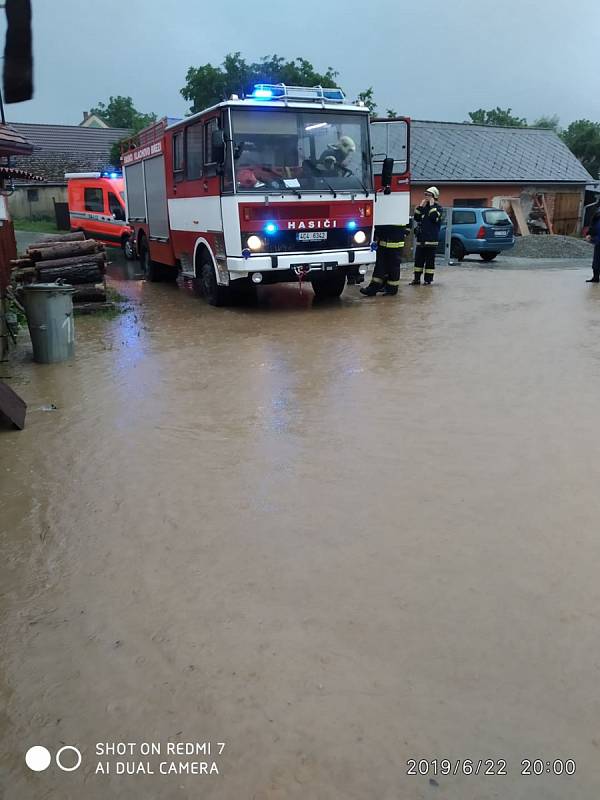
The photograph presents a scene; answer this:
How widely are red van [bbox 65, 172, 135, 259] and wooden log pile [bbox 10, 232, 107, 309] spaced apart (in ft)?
23.6

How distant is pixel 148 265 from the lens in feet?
46.6

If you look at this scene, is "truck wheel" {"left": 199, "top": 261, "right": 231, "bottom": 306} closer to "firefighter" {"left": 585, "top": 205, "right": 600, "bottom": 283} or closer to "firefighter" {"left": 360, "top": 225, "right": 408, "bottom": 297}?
"firefighter" {"left": 360, "top": 225, "right": 408, "bottom": 297}

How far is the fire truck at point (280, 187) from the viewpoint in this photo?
29.5 ft

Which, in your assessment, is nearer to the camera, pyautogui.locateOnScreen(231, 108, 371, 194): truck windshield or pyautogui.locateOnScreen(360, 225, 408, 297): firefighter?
pyautogui.locateOnScreen(231, 108, 371, 194): truck windshield

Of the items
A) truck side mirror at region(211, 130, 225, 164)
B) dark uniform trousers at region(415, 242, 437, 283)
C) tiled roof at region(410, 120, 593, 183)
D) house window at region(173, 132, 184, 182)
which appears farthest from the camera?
tiled roof at region(410, 120, 593, 183)

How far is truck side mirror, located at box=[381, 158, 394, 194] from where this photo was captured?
10055 mm

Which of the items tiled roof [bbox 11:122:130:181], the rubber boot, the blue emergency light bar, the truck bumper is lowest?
the rubber boot

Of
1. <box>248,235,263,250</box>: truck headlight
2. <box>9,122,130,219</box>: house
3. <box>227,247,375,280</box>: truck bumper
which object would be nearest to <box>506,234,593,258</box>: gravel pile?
<box>227,247,375,280</box>: truck bumper

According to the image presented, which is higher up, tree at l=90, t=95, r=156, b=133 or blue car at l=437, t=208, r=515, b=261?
tree at l=90, t=95, r=156, b=133

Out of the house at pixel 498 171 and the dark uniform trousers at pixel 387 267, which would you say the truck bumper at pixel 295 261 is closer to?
the dark uniform trousers at pixel 387 267

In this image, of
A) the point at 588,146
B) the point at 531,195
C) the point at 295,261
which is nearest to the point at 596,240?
the point at 295,261

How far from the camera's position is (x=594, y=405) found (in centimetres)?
552

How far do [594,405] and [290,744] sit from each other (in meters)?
4.30

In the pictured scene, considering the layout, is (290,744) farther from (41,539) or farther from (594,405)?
(594,405)
